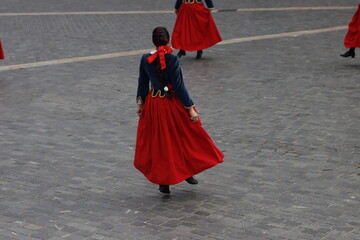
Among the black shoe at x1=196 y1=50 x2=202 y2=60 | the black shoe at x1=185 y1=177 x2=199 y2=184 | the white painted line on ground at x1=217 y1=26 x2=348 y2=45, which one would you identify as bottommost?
the white painted line on ground at x1=217 y1=26 x2=348 y2=45

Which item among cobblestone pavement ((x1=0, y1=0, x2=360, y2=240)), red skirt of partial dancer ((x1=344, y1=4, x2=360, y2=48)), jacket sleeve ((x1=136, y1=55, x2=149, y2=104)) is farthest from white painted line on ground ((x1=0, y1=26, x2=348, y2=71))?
jacket sleeve ((x1=136, y1=55, x2=149, y2=104))

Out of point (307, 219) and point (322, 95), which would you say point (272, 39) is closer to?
point (322, 95)

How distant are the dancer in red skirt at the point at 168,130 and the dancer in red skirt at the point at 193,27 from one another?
7291mm

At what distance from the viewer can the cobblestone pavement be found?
621 centimetres

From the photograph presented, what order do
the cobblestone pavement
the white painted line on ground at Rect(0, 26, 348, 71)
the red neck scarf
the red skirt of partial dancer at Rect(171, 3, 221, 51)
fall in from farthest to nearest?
the red skirt of partial dancer at Rect(171, 3, 221, 51), the white painted line on ground at Rect(0, 26, 348, 71), the red neck scarf, the cobblestone pavement

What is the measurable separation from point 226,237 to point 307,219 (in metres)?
0.79

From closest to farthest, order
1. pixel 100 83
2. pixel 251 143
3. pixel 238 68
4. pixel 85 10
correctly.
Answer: pixel 251 143 < pixel 100 83 < pixel 238 68 < pixel 85 10

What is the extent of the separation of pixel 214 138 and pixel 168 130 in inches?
86.0

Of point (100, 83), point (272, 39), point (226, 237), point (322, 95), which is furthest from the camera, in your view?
point (272, 39)

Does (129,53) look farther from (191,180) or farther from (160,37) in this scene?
(160,37)

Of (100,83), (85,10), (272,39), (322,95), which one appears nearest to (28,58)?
(100,83)

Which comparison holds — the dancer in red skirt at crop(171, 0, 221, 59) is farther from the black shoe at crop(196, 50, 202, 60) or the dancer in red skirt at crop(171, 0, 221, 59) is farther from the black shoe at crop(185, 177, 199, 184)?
the black shoe at crop(185, 177, 199, 184)

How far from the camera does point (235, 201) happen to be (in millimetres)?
6707

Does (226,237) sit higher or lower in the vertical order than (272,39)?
higher
